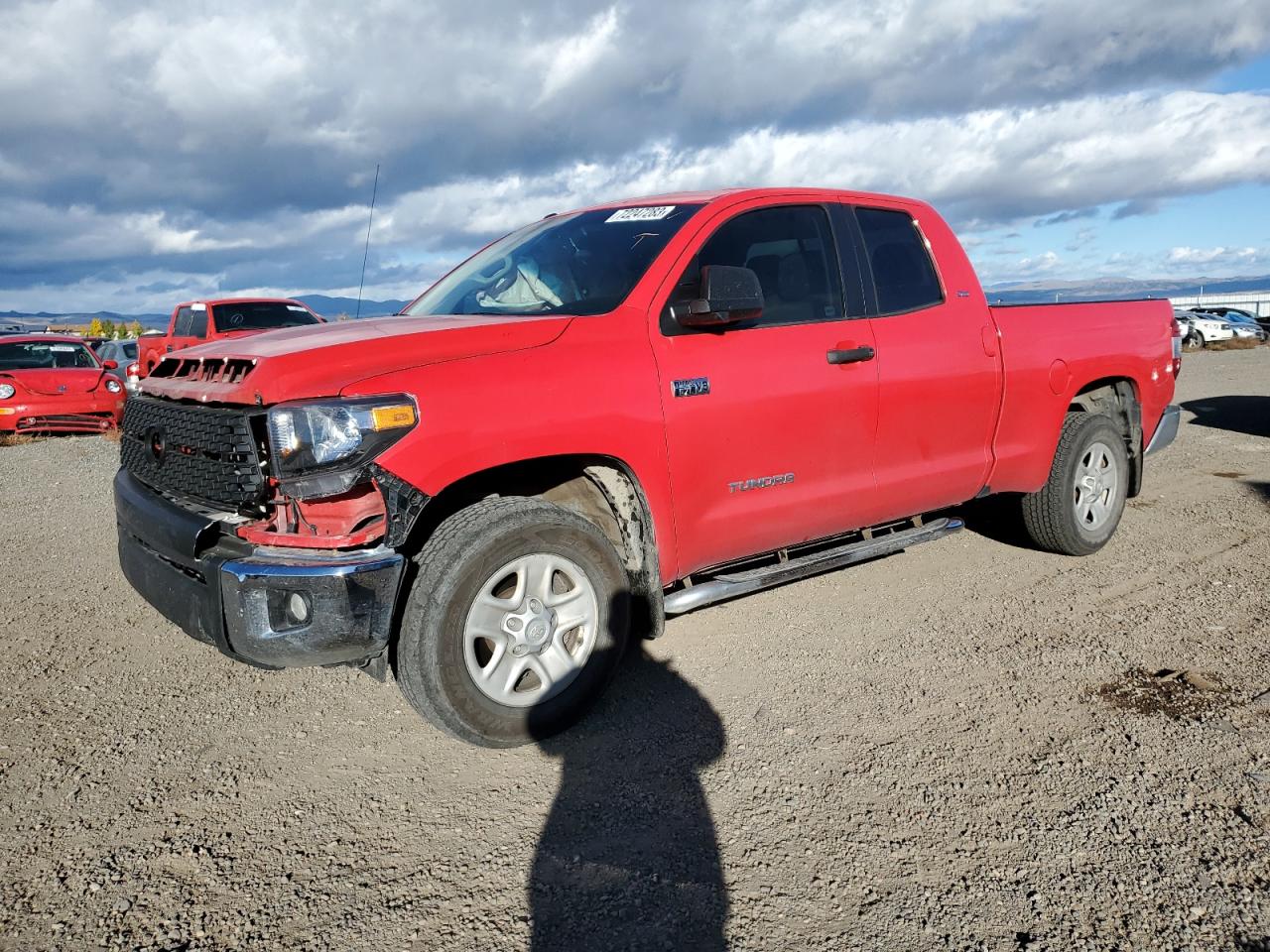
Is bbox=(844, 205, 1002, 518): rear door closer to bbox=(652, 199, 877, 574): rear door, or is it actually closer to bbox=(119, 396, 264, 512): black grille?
bbox=(652, 199, 877, 574): rear door

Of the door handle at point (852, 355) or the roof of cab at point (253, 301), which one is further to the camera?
the roof of cab at point (253, 301)

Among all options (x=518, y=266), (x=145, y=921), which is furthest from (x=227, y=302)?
(x=145, y=921)

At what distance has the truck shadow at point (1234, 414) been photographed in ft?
35.0

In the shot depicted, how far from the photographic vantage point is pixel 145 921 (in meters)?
2.42

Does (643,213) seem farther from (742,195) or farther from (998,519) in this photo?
(998,519)

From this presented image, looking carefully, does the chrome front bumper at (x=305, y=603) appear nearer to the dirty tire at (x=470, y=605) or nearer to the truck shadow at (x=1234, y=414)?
the dirty tire at (x=470, y=605)

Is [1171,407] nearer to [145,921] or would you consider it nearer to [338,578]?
[338,578]

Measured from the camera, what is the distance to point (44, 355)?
12531 mm

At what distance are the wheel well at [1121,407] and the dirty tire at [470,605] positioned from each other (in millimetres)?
3508

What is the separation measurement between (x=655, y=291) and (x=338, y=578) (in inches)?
64.3

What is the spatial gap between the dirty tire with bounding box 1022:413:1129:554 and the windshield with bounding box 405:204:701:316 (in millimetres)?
2712

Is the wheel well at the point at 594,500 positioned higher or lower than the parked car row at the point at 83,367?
lower

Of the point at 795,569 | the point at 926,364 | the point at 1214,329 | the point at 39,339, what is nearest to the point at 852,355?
the point at 926,364

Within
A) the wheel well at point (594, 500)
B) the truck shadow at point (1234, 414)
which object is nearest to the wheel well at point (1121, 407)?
the wheel well at point (594, 500)
